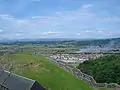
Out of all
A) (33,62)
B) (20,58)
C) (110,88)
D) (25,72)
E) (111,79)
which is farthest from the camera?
(111,79)

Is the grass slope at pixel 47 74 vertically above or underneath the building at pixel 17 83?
underneath

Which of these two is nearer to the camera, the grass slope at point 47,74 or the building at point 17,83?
the building at point 17,83

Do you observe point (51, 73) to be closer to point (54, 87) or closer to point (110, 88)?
point (54, 87)

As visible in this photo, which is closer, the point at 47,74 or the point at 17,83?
the point at 17,83

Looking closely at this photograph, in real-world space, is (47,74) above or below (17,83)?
below

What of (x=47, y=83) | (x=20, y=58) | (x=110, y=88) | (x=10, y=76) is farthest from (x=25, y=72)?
(x=110, y=88)
